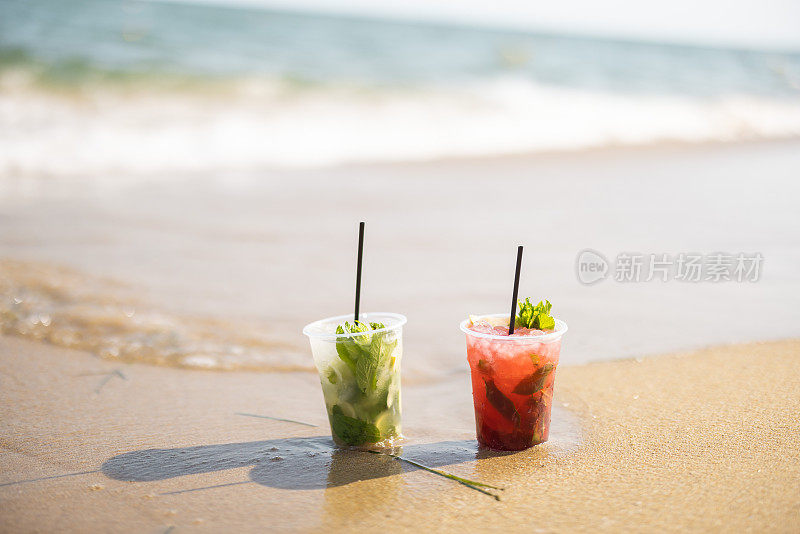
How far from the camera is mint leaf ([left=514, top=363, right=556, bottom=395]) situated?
2.23 metres

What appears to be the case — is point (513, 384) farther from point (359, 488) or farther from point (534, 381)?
point (359, 488)

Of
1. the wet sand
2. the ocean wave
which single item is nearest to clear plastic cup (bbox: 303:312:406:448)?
the wet sand

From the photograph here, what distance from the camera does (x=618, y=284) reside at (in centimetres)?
432

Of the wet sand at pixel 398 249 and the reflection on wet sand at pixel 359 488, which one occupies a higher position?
the wet sand at pixel 398 249

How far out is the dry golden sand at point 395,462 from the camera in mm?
1965

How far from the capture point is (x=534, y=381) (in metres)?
2.24

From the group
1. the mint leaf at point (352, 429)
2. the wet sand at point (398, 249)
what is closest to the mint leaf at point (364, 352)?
the mint leaf at point (352, 429)

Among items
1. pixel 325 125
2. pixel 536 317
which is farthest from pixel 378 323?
pixel 325 125

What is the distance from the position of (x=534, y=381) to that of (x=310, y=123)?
8.72 m

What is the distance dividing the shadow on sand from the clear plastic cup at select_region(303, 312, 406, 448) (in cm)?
8

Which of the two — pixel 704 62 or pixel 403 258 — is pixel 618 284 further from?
pixel 704 62

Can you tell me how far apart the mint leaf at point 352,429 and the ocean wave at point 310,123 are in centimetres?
637

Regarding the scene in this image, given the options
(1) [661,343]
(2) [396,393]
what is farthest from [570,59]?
(2) [396,393]

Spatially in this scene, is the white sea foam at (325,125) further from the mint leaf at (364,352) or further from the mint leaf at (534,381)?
the mint leaf at (534,381)
